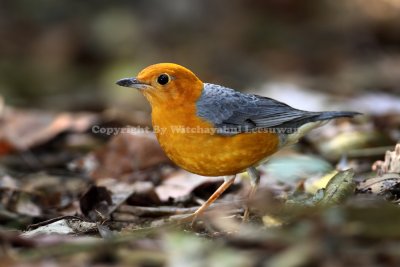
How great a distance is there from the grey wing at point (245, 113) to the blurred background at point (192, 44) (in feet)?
17.6

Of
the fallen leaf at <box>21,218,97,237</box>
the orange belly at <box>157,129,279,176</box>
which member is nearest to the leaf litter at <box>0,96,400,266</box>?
the fallen leaf at <box>21,218,97,237</box>

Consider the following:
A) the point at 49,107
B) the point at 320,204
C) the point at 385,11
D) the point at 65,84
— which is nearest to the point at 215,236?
the point at 320,204

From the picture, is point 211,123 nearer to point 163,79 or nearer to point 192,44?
point 163,79

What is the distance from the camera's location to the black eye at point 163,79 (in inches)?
209

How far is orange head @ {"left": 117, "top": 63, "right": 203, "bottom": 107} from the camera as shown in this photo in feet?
17.4

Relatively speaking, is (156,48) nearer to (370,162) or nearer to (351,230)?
(370,162)

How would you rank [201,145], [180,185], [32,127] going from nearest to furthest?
1. [201,145]
2. [180,185]
3. [32,127]

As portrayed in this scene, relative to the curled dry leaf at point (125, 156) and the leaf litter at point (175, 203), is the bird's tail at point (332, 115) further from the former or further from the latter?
the curled dry leaf at point (125, 156)

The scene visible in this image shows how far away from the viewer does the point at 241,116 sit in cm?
550

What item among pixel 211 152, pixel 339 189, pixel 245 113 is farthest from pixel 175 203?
pixel 339 189

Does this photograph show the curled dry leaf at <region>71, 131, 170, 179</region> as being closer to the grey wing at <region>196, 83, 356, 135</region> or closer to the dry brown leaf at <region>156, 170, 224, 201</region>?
the dry brown leaf at <region>156, 170, 224, 201</region>

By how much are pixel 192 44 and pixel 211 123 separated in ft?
31.3

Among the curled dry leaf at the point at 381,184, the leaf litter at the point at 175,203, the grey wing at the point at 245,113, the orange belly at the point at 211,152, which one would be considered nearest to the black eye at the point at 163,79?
the grey wing at the point at 245,113

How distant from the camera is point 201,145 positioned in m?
5.08
